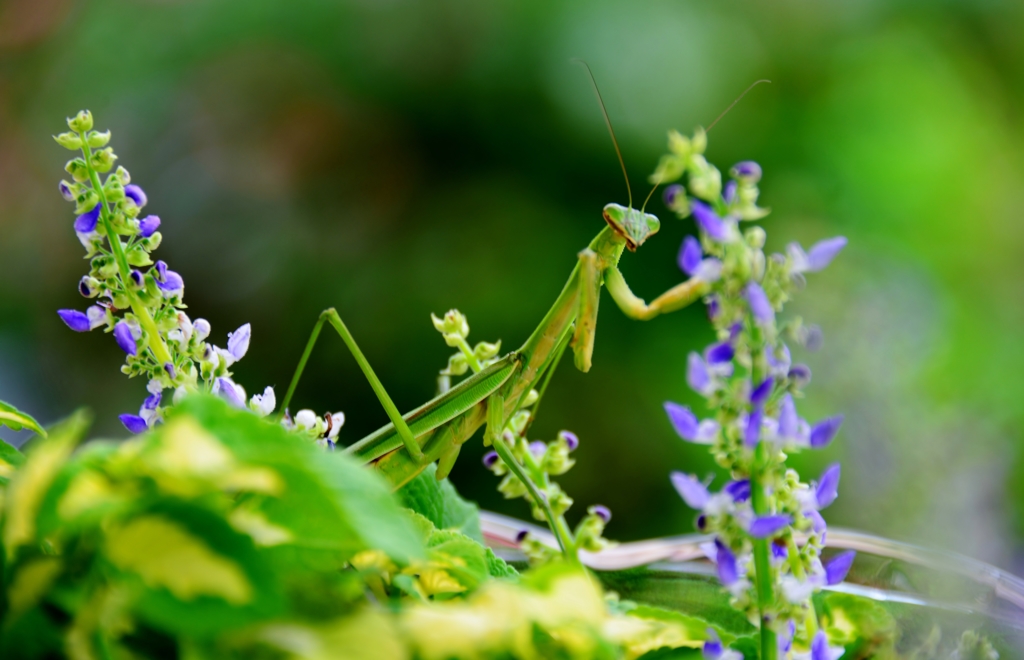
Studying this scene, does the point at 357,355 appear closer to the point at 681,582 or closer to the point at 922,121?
the point at 681,582

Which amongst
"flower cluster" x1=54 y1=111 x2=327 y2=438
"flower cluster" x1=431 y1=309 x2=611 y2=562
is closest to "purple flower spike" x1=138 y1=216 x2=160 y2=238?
"flower cluster" x1=54 y1=111 x2=327 y2=438

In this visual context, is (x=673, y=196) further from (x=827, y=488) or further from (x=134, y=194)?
(x=134, y=194)

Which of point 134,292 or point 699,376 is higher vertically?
point 134,292

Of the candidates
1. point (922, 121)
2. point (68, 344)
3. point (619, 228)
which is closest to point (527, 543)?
point (619, 228)

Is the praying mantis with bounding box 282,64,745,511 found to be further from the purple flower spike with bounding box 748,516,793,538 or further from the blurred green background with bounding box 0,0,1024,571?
the blurred green background with bounding box 0,0,1024,571

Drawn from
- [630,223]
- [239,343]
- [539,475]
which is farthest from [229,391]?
[630,223]
